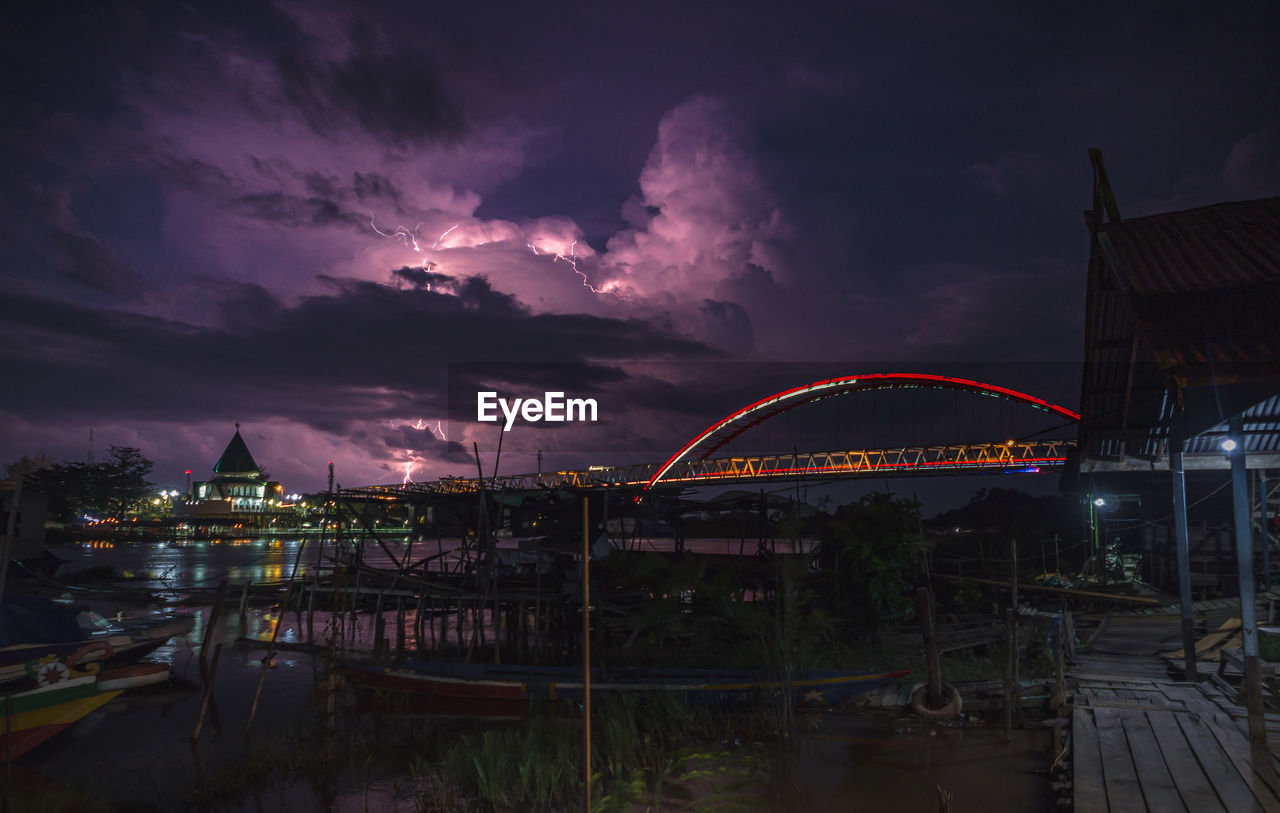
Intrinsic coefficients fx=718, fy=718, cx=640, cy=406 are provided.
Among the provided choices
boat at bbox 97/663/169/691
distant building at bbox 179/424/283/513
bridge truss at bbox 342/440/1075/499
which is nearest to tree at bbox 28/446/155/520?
distant building at bbox 179/424/283/513

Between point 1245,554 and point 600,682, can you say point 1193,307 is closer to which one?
point 1245,554

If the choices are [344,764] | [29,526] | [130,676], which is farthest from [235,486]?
[344,764]

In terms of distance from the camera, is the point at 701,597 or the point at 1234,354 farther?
the point at 701,597

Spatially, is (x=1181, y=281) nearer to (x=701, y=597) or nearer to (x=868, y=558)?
(x=868, y=558)

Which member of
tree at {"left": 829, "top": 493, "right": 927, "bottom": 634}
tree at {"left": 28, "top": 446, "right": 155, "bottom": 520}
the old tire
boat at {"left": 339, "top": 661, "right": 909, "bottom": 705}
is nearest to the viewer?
the old tire

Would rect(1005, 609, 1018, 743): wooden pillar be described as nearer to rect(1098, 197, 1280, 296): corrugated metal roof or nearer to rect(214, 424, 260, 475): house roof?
rect(1098, 197, 1280, 296): corrugated metal roof

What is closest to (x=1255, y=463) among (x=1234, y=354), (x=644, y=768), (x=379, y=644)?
(x=1234, y=354)
